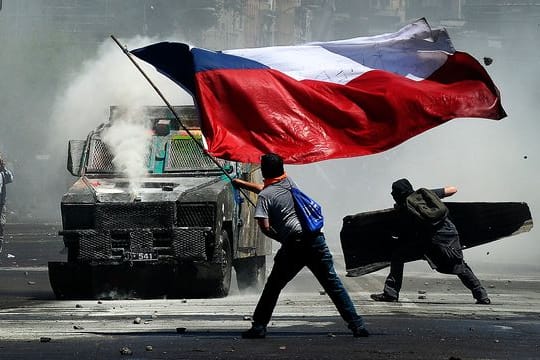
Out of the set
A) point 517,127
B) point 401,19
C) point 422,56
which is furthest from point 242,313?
point 401,19

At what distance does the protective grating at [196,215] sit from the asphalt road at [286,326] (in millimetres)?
900

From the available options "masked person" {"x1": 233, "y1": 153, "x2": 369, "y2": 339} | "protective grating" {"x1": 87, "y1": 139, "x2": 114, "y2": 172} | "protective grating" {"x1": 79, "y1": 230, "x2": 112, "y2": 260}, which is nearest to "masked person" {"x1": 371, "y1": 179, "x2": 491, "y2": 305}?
"protective grating" {"x1": 79, "y1": 230, "x2": 112, "y2": 260}

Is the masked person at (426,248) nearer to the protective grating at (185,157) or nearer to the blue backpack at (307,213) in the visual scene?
the protective grating at (185,157)

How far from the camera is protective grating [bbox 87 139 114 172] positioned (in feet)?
60.8

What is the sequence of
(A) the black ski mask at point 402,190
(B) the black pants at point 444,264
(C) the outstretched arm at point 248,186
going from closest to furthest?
1. (C) the outstretched arm at point 248,186
2. (B) the black pants at point 444,264
3. (A) the black ski mask at point 402,190

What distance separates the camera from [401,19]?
380 ft

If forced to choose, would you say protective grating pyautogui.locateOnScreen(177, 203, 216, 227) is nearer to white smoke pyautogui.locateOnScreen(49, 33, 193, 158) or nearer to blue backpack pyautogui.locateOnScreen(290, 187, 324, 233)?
white smoke pyautogui.locateOnScreen(49, 33, 193, 158)

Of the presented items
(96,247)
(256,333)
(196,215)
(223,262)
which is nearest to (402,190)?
(223,262)

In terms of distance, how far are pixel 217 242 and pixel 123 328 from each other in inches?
161

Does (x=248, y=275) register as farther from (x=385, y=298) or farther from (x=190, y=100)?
(x=190, y=100)

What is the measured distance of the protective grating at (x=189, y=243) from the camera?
55.8 ft

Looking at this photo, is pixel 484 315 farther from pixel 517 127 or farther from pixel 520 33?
pixel 520 33

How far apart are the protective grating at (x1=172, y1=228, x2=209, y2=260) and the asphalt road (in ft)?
1.76

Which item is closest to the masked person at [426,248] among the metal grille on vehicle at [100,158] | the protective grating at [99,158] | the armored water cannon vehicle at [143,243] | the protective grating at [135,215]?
the armored water cannon vehicle at [143,243]
